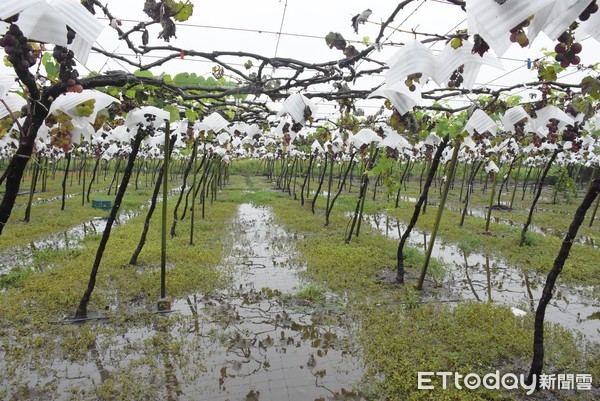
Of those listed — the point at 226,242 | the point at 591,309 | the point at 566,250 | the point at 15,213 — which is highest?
the point at 566,250

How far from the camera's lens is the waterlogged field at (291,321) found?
424cm

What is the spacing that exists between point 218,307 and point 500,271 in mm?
6852

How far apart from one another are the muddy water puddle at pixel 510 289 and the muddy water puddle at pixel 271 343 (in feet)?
9.87

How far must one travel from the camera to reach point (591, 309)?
6617 millimetres

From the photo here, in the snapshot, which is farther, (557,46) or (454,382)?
(454,382)

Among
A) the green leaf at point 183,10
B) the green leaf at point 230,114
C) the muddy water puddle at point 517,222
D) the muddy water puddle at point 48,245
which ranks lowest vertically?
the muddy water puddle at point 48,245

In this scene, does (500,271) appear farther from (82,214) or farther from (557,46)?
(82,214)

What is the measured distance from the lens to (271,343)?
519 cm

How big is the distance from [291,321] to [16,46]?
5.01 meters

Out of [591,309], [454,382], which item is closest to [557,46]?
[454,382]

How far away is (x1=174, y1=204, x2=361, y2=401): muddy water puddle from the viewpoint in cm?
419

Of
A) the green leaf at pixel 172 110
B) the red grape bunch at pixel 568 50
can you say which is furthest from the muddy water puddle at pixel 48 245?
the red grape bunch at pixel 568 50

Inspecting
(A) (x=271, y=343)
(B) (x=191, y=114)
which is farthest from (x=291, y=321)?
(B) (x=191, y=114)

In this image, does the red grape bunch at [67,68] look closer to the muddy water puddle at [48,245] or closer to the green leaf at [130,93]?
the green leaf at [130,93]
